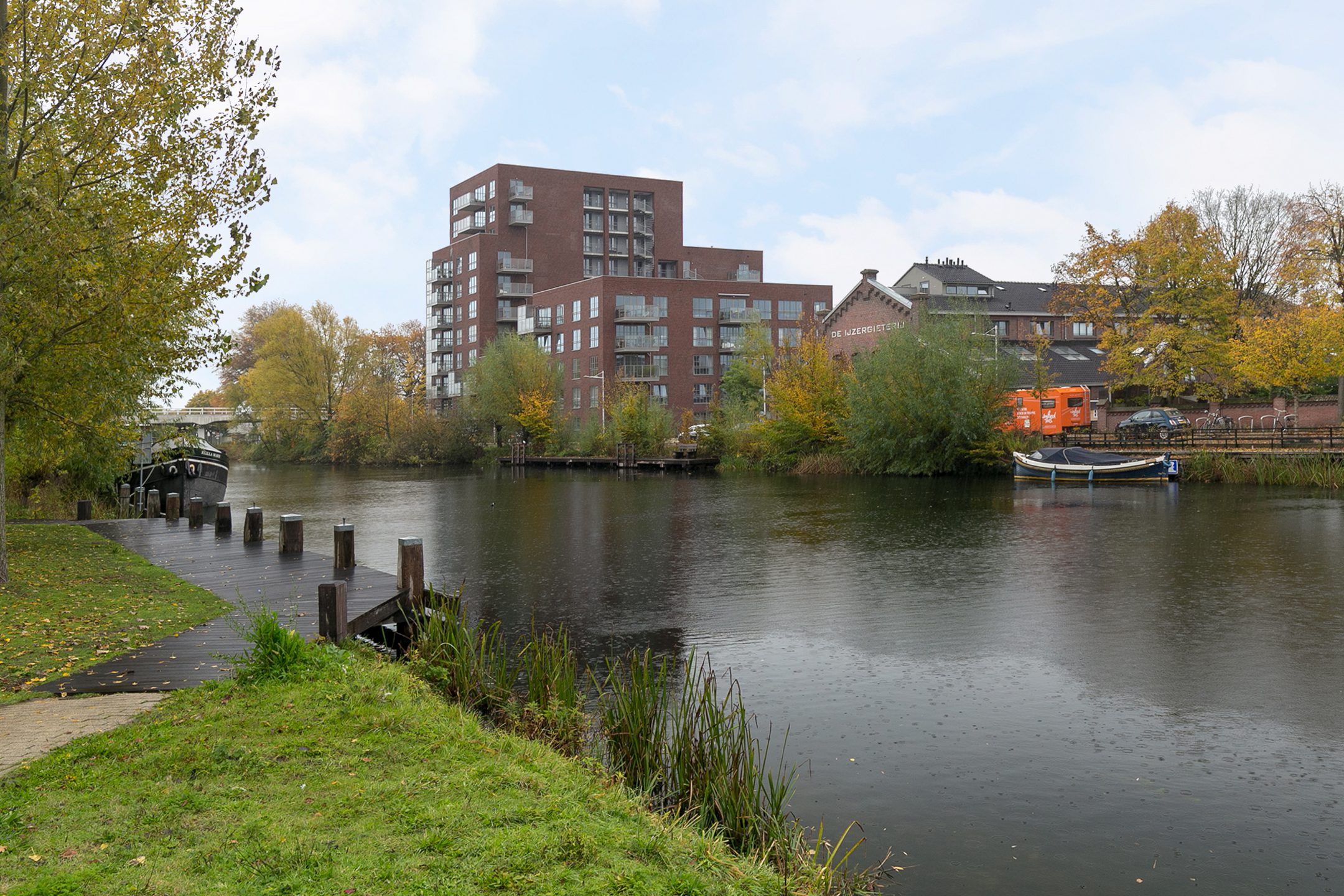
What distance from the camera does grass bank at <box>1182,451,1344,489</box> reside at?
37844mm

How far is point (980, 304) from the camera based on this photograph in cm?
7062

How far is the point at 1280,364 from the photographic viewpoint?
147 feet

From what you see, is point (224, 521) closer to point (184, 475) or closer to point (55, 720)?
point (55, 720)

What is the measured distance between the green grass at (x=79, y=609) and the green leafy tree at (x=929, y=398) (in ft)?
128

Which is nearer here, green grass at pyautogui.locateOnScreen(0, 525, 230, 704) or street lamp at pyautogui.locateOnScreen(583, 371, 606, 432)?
green grass at pyautogui.locateOnScreen(0, 525, 230, 704)

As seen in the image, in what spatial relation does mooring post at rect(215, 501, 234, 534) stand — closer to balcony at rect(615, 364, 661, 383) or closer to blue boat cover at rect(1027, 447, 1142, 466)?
blue boat cover at rect(1027, 447, 1142, 466)

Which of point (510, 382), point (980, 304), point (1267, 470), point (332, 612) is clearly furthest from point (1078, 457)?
point (510, 382)

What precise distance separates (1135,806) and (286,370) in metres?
83.1

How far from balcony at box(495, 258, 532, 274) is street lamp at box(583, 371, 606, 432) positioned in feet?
50.8

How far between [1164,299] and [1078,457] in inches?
515

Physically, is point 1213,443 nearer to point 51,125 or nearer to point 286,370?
point 51,125

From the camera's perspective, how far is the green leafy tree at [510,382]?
258ft

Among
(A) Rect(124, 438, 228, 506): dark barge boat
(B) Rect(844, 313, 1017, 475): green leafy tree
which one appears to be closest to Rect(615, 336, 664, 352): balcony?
(B) Rect(844, 313, 1017, 475): green leafy tree

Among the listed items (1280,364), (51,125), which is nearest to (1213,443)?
(1280,364)
